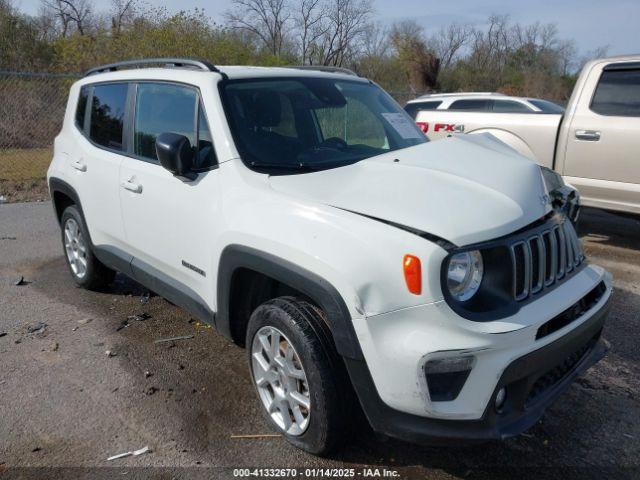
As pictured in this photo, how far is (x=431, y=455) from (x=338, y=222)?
1335 millimetres

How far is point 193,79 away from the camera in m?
3.59

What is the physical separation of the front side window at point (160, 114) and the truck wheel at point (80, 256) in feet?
4.04

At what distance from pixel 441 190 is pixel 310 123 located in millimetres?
1263

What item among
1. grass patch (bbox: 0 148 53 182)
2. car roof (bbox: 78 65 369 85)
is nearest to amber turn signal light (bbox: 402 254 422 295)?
car roof (bbox: 78 65 369 85)

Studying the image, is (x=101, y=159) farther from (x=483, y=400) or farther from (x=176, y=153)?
(x=483, y=400)

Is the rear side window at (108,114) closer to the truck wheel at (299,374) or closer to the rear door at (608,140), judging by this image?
the truck wheel at (299,374)

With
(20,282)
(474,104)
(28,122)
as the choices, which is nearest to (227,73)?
A: (20,282)

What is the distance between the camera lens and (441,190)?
8.87ft

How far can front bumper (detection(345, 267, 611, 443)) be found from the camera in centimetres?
232

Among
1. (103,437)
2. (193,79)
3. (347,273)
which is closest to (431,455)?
(347,273)

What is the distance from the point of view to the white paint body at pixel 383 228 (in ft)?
7.60

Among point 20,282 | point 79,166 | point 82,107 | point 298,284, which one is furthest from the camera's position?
point 20,282

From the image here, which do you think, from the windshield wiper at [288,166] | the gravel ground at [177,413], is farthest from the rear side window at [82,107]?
the windshield wiper at [288,166]

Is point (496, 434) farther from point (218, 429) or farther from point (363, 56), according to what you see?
point (363, 56)
